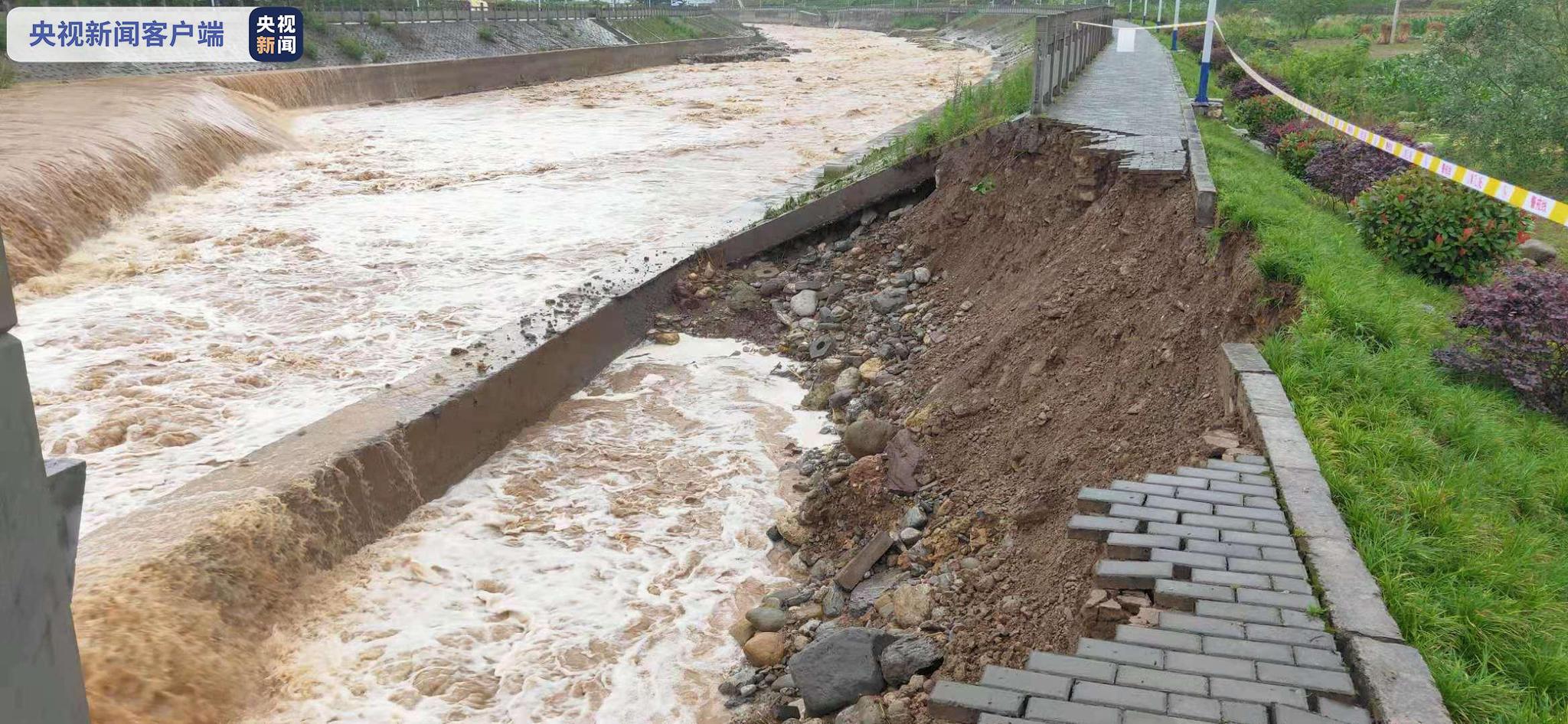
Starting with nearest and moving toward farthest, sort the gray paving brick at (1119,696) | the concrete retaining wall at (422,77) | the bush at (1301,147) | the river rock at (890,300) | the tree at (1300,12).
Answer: the gray paving brick at (1119,696) → the river rock at (890,300) → the bush at (1301,147) → the concrete retaining wall at (422,77) → the tree at (1300,12)

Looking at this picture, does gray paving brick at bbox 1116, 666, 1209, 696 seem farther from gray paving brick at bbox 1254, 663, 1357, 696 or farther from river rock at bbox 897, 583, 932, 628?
river rock at bbox 897, 583, 932, 628

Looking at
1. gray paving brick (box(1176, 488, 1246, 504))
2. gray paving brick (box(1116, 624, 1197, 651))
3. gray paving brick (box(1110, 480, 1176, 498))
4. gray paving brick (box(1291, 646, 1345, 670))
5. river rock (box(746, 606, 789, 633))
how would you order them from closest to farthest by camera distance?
gray paving brick (box(1291, 646, 1345, 670)) → gray paving brick (box(1116, 624, 1197, 651)) → gray paving brick (box(1176, 488, 1246, 504)) → gray paving brick (box(1110, 480, 1176, 498)) → river rock (box(746, 606, 789, 633))

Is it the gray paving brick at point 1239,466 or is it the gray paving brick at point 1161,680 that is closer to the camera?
the gray paving brick at point 1161,680

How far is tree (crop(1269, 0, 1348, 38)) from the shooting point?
124ft

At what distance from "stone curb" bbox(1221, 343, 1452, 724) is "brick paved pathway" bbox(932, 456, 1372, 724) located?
5 centimetres

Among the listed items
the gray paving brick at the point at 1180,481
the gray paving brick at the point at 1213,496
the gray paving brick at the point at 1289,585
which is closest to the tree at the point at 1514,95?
the gray paving brick at the point at 1180,481

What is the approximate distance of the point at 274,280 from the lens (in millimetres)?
11305

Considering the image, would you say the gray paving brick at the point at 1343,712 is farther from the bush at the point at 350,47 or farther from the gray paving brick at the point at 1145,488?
the bush at the point at 350,47

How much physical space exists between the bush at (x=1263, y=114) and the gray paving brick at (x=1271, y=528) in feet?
43.4

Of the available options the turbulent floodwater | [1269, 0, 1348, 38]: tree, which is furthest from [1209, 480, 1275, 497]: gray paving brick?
[1269, 0, 1348, 38]: tree

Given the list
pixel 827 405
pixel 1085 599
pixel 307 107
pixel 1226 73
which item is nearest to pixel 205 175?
pixel 307 107

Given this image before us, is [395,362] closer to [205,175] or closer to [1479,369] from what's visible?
[1479,369]

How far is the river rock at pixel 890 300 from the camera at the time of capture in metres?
9.71

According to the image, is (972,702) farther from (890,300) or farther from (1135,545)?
(890,300)
